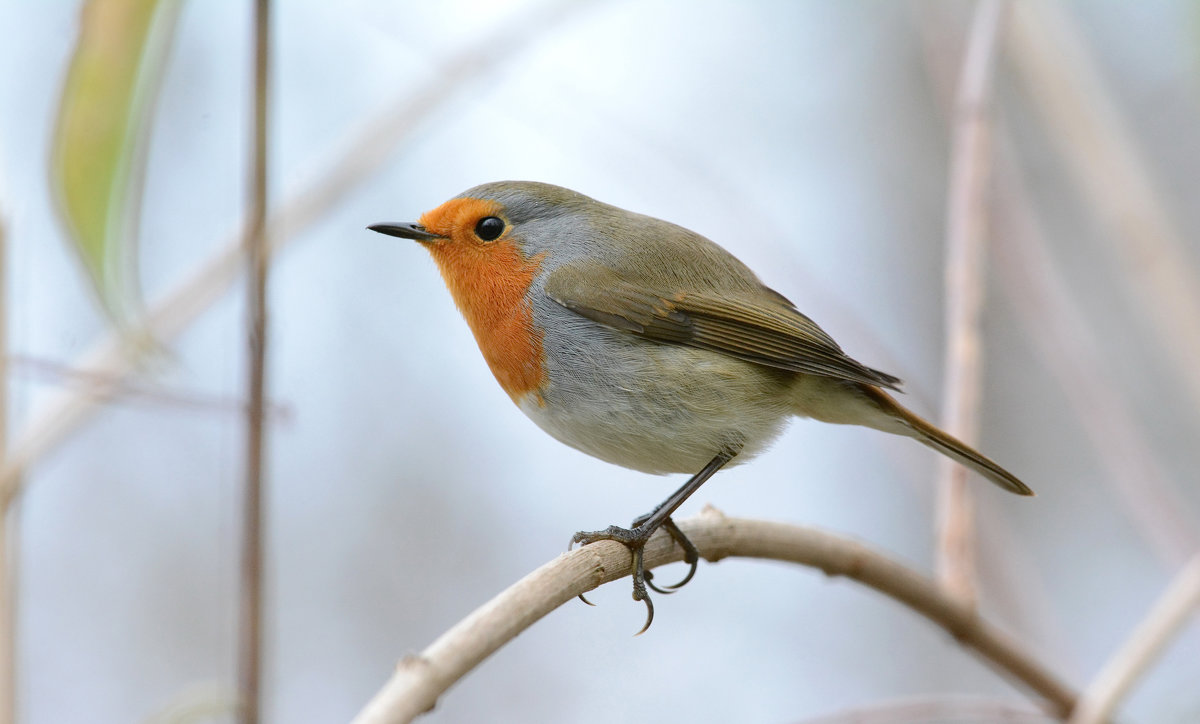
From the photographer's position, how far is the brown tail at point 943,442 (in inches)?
92.7

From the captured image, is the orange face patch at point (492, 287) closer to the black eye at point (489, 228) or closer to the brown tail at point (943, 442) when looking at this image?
the black eye at point (489, 228)

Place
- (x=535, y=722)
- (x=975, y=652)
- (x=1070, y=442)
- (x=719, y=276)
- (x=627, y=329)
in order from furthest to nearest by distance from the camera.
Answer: (x=1070, y=442) → (x=535, y=722) → (x=719, y=276) → (x=627, y=329) → (x=975, y=652)

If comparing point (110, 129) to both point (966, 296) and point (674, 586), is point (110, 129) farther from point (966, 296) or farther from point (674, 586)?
point (966, 296)

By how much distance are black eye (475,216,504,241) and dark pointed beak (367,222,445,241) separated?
10cm

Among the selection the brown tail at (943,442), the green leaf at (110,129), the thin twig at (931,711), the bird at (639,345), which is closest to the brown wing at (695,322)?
the bird at (639,345)

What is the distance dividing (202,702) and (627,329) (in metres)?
1.46

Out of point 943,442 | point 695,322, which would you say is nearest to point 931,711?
point 943,442

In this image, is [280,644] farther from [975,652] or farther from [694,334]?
[975,652]

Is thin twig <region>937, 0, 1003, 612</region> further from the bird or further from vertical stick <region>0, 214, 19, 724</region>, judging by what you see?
vertical stick <region>0, 214, 19, 724</region>

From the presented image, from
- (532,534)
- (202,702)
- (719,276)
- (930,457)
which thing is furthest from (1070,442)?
(202,702)

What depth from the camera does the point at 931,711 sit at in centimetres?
229

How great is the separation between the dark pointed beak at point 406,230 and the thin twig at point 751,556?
36.6 inches

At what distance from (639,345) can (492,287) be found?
0.39 meters

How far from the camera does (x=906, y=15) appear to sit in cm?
692
